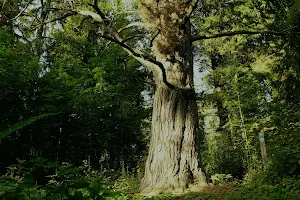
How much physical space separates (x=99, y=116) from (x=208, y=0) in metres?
6.32

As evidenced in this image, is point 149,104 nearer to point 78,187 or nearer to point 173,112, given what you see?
point 173,112

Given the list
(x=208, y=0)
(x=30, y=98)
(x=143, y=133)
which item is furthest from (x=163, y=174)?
(x=143, y=133)

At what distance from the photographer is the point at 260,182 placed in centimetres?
632

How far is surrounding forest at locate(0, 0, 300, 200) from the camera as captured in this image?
5.68 metres

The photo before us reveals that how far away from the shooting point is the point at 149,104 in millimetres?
17141

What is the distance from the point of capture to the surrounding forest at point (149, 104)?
5684 mm

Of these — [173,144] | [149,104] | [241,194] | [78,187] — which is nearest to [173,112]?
[173,144]

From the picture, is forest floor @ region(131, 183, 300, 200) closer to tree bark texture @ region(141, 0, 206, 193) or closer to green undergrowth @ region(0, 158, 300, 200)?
green undergrowth @ region(0, 158, 300, 200)

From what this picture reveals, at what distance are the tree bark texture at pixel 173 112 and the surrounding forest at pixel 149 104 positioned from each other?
0.06 ft

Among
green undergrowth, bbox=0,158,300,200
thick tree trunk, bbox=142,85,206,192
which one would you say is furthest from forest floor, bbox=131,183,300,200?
thick tree trunk, bbox=142,85,206,192

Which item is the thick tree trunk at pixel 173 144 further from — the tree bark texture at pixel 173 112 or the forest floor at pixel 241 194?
the forest floor at pixel 241 194

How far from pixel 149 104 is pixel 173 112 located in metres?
10.7

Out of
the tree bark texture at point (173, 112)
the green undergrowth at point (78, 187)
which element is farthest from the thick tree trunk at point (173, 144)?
the green undergrowth at point (78, 187)

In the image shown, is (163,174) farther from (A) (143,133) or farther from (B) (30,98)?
(A) (143,133)
